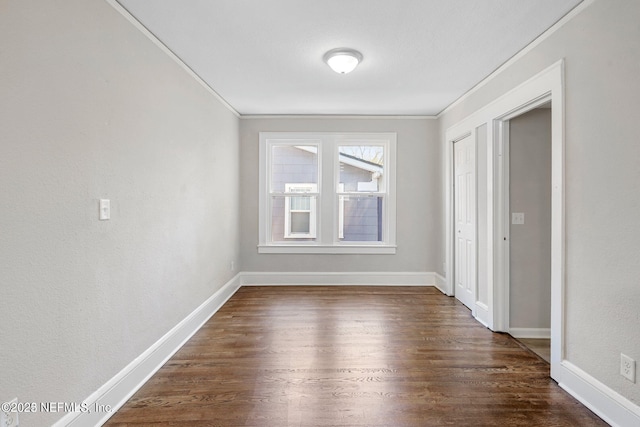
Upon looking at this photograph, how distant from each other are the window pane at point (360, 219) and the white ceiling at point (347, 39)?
1.67m

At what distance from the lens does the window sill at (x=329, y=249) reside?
15.8ft

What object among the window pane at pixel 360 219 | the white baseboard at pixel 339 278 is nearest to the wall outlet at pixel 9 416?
the white baseboard at pixel 339 278

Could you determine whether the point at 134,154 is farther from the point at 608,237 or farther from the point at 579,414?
the point at 579,414

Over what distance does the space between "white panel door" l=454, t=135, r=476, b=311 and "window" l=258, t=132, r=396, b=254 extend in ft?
3.13

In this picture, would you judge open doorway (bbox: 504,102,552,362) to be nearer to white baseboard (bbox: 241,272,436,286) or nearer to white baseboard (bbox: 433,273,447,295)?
white baseboard (bbox: 433,273,447,295)

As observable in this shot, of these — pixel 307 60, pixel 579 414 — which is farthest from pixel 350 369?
pixel 307 60

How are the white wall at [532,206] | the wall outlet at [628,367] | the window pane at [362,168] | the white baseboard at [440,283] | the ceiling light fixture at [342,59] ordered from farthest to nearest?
1. the window pane at [362,168]
2. the white baseboard at [440,283]
3. the white wall at [532,206]
4. the ceiling light fixture at [342,59]
5. the wall outlet at [628,367]

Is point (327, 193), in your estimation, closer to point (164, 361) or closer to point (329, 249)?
point (329, 249)

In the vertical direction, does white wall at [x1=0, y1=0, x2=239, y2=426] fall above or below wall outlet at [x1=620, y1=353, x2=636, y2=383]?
above

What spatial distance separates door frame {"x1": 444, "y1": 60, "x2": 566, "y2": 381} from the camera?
86.0 inches

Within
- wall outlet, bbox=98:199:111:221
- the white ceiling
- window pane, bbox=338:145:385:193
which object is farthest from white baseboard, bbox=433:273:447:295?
wall outlet, bbox=98:199:111:221

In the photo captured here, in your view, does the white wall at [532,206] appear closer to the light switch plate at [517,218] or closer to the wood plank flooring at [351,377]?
the light switch plate at [517,218]

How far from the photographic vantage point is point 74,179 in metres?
1.66

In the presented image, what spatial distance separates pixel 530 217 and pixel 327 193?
2615 mm
